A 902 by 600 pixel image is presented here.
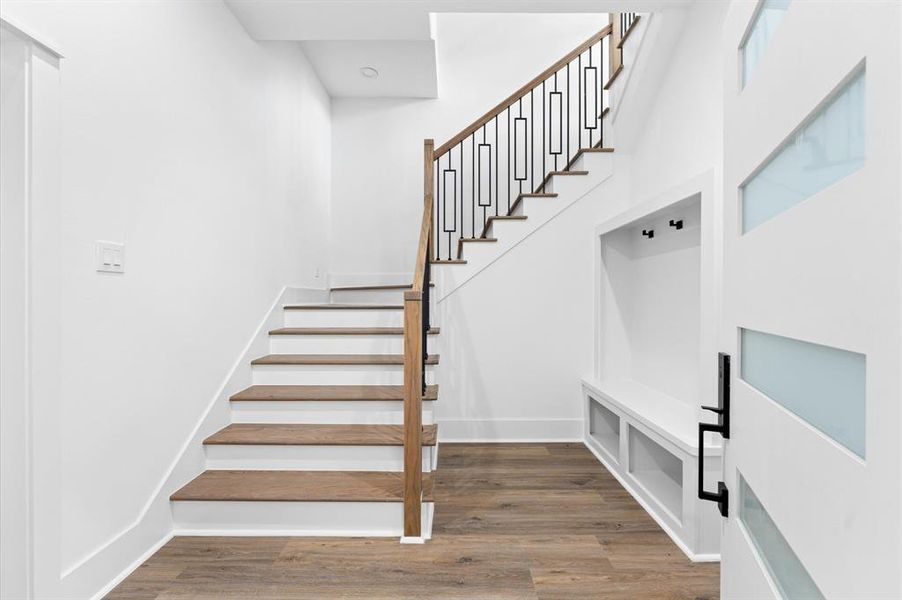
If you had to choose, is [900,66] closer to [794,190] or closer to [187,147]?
[794,190]

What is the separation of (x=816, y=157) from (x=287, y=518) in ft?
7.65

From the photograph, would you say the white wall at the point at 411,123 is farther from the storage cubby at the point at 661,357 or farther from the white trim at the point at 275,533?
the white trim at the point at 275,533

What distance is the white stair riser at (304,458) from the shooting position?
250 cm

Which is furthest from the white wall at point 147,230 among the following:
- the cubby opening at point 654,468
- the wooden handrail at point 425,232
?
the cubby opening at point 654,468

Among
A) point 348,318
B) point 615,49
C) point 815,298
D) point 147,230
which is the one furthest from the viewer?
point 615,49

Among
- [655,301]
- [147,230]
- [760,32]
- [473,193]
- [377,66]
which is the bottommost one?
[655,301]

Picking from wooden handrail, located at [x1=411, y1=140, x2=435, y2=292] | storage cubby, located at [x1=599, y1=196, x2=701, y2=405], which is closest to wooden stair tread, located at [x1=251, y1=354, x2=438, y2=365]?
wooden handrail, located at [x1=411, y1=140, x2=435, y2=292]

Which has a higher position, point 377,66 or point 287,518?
point 377,66

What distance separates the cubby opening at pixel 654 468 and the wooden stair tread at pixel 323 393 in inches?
48.5

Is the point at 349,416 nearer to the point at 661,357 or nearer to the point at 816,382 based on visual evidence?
the point at 661,357

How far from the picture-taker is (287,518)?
2236 millimetres

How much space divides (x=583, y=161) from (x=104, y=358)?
10.4 ft

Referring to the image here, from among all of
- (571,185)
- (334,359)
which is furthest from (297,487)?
(571,185)

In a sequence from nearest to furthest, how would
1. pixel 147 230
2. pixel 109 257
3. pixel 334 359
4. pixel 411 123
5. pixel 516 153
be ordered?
pixel 109 257 → pixel 147 230 → pixel 334 359 → pixel 516 153 → pixel 411 123
